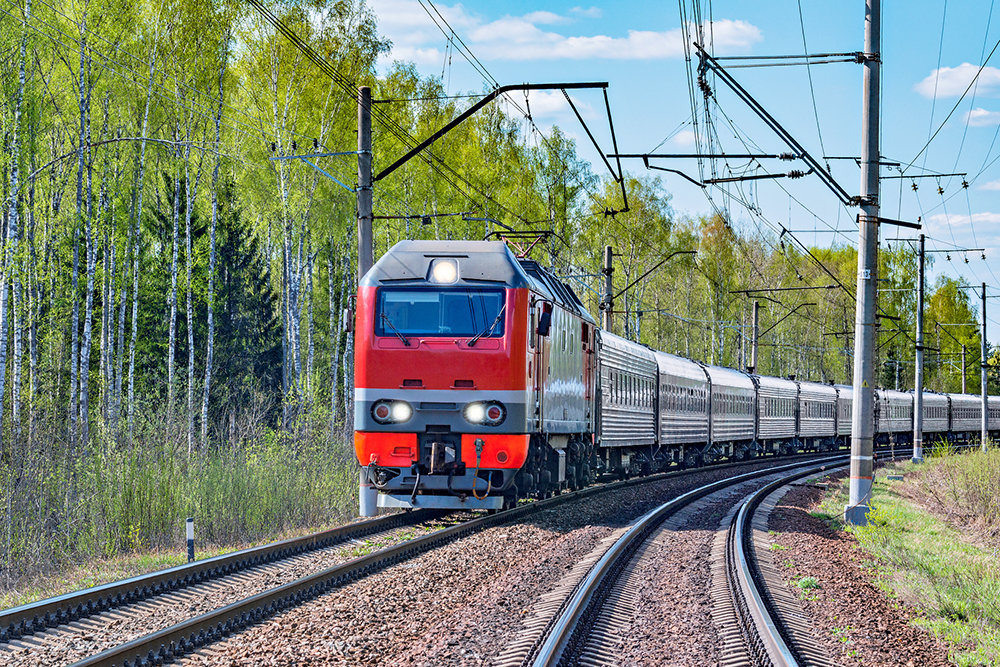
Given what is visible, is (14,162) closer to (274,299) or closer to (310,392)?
(310,392)

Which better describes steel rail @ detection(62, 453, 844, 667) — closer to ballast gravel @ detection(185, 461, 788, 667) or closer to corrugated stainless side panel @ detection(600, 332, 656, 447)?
ballast gravel @ detection(185, 461, 788, 667)

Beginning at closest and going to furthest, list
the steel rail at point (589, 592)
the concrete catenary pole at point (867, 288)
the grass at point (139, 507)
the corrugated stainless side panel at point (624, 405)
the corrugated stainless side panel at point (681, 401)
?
1. the steel rail at point (589, 592)
2. the grass at point (139, 507)
3. the concrete catenary pole at point (867, 288)
4. the corrugated stainless side panel at point (624, 405)
5. the corrugated stainless side panel at point (681, 401)

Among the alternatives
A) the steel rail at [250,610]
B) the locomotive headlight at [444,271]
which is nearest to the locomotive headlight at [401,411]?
the steel rail at [250,610]

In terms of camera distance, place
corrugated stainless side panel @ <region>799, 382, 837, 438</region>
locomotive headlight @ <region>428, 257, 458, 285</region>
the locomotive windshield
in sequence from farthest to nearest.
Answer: corrugated stainless side panel @ <region>799, 382, 837, 438</region>, locomotive headlight @ <region>428, 257, 458, 285</region>, the locomotive windshield

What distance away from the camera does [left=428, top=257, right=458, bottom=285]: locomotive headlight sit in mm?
13406

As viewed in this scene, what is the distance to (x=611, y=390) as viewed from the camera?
20938 mm

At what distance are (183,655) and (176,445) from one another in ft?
24.2

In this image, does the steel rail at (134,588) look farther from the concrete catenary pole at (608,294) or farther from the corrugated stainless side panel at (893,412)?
the corrugated stainless side panel at (893,412)

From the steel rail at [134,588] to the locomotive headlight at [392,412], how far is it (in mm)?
1626

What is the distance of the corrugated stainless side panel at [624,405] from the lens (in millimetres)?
20422

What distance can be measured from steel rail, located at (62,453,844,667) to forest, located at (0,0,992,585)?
9.17 ft

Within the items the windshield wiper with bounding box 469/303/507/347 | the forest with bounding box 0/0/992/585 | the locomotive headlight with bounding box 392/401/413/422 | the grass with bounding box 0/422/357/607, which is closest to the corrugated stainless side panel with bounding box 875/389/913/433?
the forest with bounding box 0/0/992/585

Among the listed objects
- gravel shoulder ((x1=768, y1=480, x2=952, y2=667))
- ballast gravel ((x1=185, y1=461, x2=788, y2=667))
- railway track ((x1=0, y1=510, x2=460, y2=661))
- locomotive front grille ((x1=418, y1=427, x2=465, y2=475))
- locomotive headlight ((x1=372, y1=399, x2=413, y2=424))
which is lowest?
gravel shoulder ((x1=768, y1=480, x2=952, y2=667))

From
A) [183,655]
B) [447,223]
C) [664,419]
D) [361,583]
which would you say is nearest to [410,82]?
[447,223]
